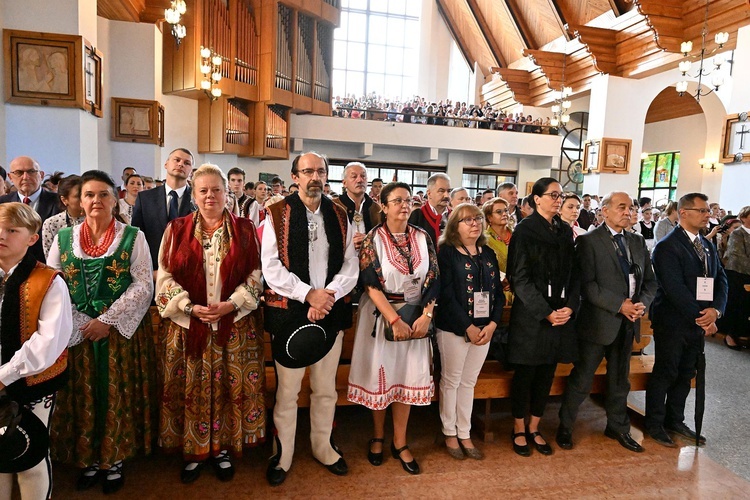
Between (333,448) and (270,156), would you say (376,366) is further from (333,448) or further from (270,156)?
(270,156)

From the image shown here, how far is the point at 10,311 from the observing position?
5.56ft

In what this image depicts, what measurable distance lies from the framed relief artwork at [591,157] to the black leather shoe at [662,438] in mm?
9117

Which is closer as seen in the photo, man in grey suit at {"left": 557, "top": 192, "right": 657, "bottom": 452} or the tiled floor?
the tiled floor

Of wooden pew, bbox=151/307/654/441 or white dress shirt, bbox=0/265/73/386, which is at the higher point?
white dress shirt, bbox=0/265/73/386

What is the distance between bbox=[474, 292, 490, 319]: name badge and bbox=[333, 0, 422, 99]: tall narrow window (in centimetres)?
1607

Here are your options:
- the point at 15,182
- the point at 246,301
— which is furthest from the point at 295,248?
the point at 15,182

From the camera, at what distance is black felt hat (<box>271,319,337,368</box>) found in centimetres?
230

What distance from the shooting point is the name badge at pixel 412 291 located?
2.54m

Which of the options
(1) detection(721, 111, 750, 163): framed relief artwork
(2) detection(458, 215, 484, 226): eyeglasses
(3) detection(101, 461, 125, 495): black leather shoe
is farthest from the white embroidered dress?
(1) detection(721, 111, 750, 163): framed relief artwork

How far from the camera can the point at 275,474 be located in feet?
8.11

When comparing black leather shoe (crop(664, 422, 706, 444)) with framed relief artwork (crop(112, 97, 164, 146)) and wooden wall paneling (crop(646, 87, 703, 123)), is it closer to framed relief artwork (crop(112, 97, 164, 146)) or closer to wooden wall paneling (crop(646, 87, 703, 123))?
framed relief artwork (crop(112, 97, 164, 146))

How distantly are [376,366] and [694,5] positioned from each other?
10189 mm

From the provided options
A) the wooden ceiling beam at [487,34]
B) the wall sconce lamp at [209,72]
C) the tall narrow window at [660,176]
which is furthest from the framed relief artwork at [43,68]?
the tall narrow window at [660,176]

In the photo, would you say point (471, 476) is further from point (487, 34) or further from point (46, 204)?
point (487, 34)
